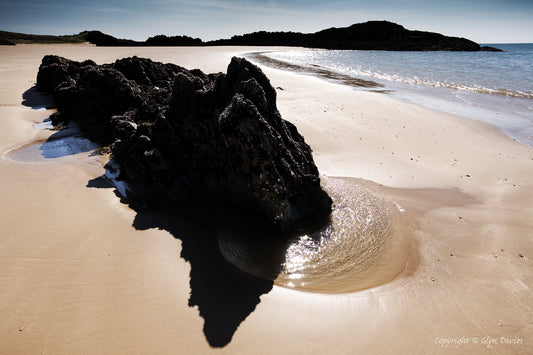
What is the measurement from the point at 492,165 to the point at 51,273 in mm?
10421

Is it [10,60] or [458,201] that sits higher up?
[10,60]

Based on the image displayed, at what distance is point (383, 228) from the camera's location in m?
5.10

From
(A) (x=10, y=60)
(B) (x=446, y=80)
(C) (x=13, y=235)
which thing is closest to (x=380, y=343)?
(C) (x=13, y=235)

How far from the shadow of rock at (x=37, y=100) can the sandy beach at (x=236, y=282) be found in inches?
282

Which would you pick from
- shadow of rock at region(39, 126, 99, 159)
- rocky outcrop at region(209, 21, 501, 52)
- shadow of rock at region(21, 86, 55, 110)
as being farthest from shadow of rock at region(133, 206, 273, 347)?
rocky outcrop at region(209, 21, 501, 52)

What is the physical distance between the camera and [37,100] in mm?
13227

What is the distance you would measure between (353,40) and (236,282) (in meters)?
113

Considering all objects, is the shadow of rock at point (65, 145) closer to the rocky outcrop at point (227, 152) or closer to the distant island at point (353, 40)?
the rocky outcrop at point (227, 152)

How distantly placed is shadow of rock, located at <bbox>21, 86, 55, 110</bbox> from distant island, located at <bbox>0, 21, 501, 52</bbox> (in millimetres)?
54020

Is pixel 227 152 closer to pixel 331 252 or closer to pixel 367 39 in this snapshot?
pixel 331 252

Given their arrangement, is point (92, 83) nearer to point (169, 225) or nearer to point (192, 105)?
point (192, 105)

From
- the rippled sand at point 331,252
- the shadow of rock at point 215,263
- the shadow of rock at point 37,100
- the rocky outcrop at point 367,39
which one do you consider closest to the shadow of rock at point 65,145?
the shadow of rock at point 215,263

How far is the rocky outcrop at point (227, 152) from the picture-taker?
450 cm

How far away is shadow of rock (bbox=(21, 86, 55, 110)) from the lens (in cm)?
1250
